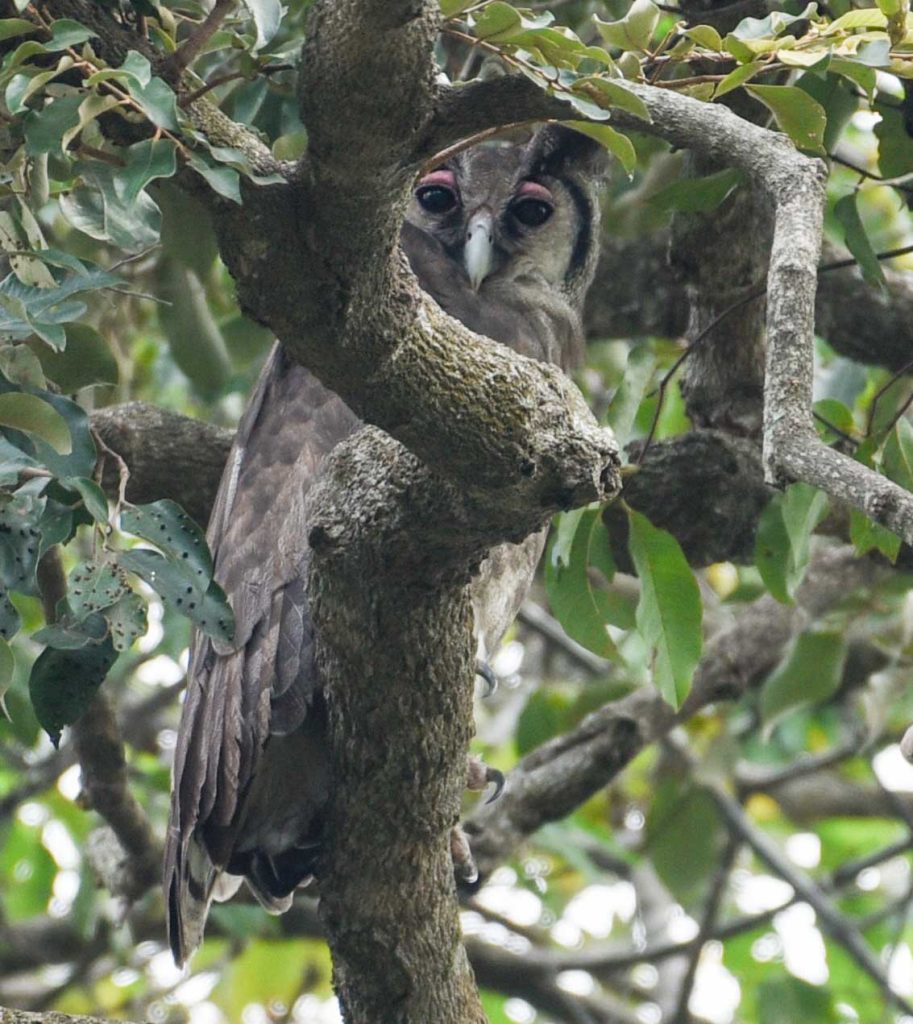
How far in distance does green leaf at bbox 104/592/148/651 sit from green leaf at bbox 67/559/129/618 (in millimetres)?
13

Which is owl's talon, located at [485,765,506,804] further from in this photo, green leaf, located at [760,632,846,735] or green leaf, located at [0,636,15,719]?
green leaf, located at [0,636,15,719]

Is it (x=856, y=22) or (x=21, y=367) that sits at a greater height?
(x=856, y=22)

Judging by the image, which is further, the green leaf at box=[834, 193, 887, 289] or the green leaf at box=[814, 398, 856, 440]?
the green leaf at box=[814, 398, 856, 440]

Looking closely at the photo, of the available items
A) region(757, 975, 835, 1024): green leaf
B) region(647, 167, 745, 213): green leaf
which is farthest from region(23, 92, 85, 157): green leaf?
region(757, 975, 835, 1024): green leaf

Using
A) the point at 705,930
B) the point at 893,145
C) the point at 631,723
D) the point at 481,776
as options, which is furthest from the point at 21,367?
the point at 705,930

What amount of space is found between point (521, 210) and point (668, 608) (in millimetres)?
1224

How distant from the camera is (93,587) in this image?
1972mm

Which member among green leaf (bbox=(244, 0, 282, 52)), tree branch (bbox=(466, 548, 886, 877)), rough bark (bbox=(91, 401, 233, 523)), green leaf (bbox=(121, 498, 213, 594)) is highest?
green leaf (bbox=(244, 0, 282, 52))

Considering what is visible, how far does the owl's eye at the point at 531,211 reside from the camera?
3.69 meters

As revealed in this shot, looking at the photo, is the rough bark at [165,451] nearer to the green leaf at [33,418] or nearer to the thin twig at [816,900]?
the green leaf at [33,418]

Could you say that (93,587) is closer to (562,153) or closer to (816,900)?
(562,153)

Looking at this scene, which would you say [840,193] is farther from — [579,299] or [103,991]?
[103,991]

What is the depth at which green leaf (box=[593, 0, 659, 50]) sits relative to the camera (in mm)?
2127

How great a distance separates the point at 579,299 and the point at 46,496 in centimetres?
203
